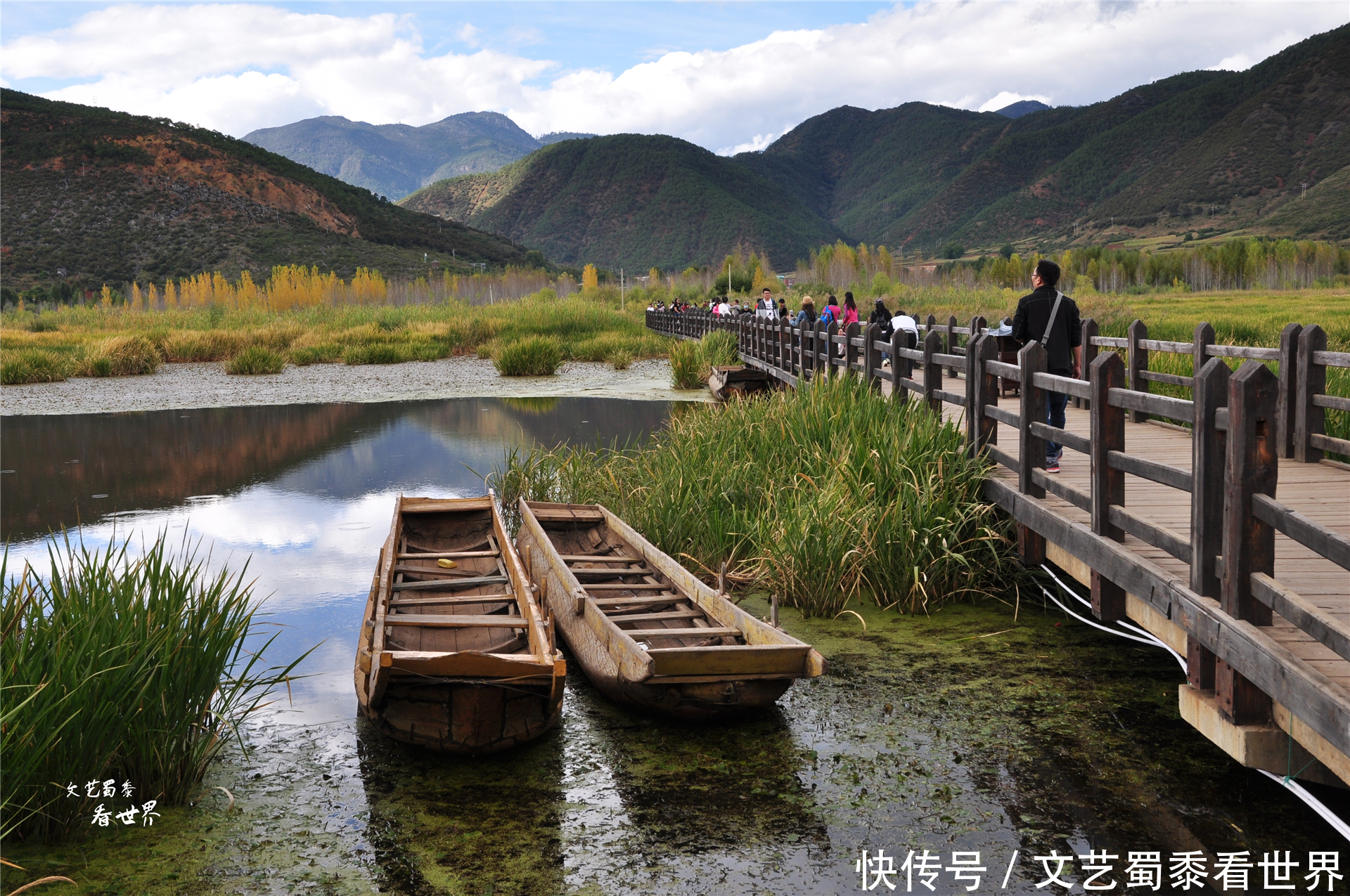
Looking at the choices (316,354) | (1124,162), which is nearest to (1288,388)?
(316,354)

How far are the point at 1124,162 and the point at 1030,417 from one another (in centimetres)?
13760

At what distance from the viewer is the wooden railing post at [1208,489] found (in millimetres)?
4238

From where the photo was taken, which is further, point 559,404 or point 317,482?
point 559,404

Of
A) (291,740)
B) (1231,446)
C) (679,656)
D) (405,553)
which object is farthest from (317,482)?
(1231,446)

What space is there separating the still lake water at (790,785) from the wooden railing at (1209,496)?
1.94 feet

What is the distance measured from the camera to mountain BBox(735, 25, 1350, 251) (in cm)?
10356

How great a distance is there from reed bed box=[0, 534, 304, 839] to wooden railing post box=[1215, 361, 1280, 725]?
12.2 ft

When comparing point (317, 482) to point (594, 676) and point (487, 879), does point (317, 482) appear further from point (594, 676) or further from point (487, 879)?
point (487, 879)

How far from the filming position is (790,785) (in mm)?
4855

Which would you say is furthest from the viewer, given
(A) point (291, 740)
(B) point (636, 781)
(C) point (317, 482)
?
(C) point (317, 482)

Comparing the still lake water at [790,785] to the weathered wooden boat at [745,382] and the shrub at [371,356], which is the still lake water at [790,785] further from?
the shrub at [371,356]

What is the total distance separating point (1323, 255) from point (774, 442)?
6921 centimetres

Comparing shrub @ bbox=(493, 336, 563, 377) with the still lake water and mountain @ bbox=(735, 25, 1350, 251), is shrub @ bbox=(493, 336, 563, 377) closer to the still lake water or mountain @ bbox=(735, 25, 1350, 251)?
the still lake water

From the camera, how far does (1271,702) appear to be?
406 centimetres
